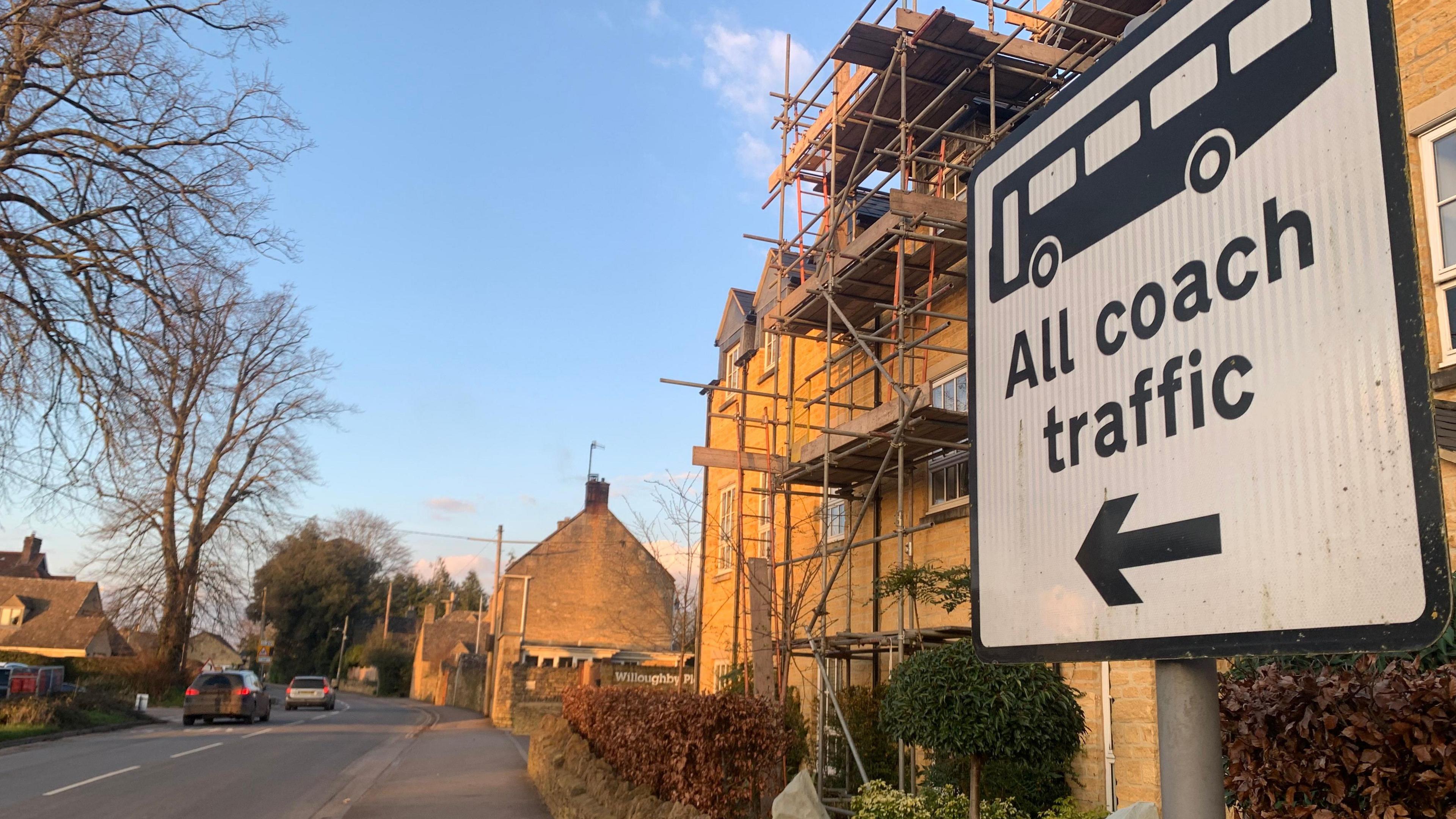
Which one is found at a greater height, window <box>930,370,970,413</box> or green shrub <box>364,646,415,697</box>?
window <box>930,370,970,413</box>

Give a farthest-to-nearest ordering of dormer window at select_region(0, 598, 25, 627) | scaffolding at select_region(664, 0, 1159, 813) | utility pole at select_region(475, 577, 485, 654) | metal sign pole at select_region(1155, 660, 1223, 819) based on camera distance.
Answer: dormer window at select_region(0, 598, 25, 627)
utility pole at select_region(475, 577, 485, 654)
scaffolding at select_region(664, 0, 1159, 813)
metal sign pole at select_region(1155, 660, 1223, 819)

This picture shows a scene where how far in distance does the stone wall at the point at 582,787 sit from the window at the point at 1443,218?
5617mm

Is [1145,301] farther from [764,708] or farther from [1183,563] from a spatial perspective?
[764,708]

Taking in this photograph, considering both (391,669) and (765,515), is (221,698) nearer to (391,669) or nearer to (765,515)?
(765,515)

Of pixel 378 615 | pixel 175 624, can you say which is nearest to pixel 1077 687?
pixel 175 624

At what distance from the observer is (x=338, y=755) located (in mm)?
19516

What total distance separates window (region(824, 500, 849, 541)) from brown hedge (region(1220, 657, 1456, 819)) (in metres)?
11.2

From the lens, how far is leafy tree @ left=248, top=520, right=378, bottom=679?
2645 inches

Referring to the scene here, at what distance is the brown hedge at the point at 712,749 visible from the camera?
7.49 meters

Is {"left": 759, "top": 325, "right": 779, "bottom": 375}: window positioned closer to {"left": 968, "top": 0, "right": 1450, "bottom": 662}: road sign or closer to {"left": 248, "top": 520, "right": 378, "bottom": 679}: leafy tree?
Result: {"left": 968, "top": 0, "right": 1450, "bottom": 662}: road sign

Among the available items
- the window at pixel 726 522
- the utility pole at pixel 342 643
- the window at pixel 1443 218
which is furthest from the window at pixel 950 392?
the utility pole at pixel 342 643

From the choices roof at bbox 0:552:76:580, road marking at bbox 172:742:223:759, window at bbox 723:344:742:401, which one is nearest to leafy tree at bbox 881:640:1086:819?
window at bbox 723:344:742:401

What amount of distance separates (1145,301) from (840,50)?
12.7 meters

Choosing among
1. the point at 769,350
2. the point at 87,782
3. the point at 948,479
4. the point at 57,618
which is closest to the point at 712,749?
the point at 948,479
